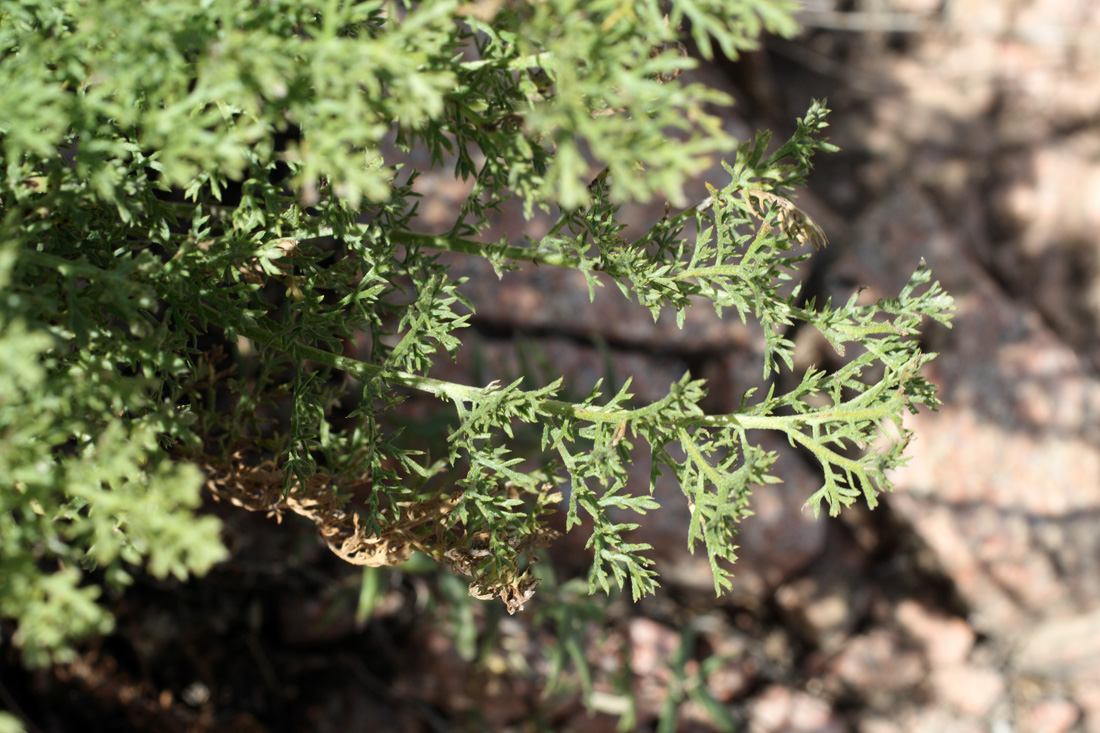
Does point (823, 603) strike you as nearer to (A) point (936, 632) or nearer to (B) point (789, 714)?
(B) point (789, 714)

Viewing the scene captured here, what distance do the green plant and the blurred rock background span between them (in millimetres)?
1588

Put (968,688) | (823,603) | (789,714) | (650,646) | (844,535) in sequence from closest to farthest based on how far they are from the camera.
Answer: (650,646)
(789,714)
(823,603)
(968,688)
(844,535)

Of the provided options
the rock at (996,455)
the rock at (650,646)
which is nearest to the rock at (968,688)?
the rock at (996,455)

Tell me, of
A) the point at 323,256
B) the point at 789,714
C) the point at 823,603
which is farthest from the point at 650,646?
the point at 323,256

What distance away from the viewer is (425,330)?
1.56 metres

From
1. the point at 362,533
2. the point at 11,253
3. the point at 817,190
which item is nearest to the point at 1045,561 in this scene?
the point at 817,190

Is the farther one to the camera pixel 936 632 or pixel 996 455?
pixel 936 632

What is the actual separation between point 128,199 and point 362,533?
813 millimetres

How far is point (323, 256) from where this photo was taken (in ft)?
5.18

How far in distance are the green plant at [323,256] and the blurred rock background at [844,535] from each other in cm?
159

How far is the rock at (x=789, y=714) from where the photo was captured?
409 cm

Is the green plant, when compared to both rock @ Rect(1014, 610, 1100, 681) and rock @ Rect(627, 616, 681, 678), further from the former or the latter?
rock @ Rect(1014, 610, 1100, 681)

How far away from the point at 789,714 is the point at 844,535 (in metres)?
1.04

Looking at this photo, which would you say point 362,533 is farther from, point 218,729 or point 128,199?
point 218,729
